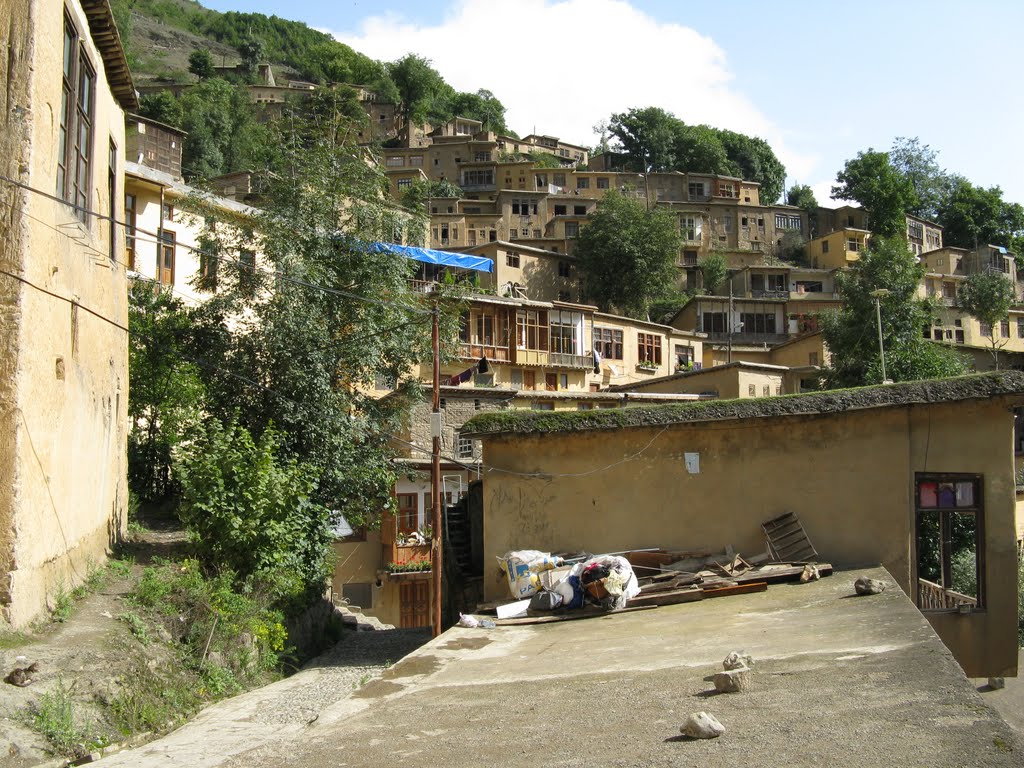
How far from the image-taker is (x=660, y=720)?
715cm

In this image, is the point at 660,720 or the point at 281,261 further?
the point at 281,261

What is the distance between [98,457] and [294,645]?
539 centimetres

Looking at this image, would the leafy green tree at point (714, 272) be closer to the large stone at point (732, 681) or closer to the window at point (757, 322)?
the window at point (757, 322)

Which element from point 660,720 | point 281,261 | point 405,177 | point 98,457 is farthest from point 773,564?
point 405,177

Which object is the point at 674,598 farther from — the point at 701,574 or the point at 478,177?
the point at 478,177

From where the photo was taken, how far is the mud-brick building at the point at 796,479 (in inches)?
530

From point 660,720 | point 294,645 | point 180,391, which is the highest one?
point 180,391

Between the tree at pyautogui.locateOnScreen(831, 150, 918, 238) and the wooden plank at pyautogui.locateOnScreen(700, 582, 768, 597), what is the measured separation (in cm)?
6875

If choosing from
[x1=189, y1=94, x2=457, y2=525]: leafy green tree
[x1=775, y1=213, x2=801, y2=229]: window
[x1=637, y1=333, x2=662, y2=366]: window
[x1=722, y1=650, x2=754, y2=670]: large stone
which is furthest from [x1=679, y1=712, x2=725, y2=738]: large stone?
[x1=775, y1=213, x2=801, y2=229]: window

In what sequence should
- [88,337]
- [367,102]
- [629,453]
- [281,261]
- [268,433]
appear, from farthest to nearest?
[367,102] → [281,261] → [268,433] → [629,453] → [88,337]

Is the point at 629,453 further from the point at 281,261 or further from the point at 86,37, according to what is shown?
the point at 86,37

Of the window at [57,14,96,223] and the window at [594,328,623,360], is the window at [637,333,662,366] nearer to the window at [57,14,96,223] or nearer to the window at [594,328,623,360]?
the window at [594,328,623,360]

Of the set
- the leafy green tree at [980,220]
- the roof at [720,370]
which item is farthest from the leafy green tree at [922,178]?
the roof at [720,370]

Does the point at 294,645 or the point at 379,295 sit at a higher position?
the point at 379,295
